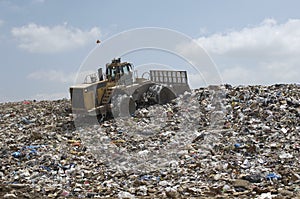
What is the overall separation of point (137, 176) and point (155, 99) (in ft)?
20.3

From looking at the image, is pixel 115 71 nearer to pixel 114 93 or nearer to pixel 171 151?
pixel 114 93

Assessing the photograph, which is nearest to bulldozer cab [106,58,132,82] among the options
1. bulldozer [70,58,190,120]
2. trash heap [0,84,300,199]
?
bulldozer [70,58,190,120]

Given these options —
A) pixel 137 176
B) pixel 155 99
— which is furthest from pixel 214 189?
pixel 155 99

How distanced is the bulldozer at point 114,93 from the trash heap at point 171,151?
0.41 metres

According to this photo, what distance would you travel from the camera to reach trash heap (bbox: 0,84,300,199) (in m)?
6.22

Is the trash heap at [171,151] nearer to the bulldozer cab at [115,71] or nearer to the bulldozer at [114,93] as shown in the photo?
the bulldozer at [114,93]

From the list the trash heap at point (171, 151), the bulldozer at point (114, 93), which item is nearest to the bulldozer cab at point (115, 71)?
the bulldozer at point (114, 93)

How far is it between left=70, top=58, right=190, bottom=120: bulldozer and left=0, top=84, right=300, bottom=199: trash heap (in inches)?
16.0

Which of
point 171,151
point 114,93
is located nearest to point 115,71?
point 114,93

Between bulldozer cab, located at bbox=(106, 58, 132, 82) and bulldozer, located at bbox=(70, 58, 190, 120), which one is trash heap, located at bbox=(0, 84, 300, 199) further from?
bulldozer cab, located at bbox=(106, 58, 132, 82)

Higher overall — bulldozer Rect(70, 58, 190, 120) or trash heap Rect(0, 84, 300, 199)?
bulldozer Rect(70, 58, 190, 120)

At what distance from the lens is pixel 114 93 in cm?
1175

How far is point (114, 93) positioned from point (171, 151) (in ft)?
13.3

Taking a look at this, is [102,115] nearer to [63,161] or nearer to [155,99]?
[155,99]
